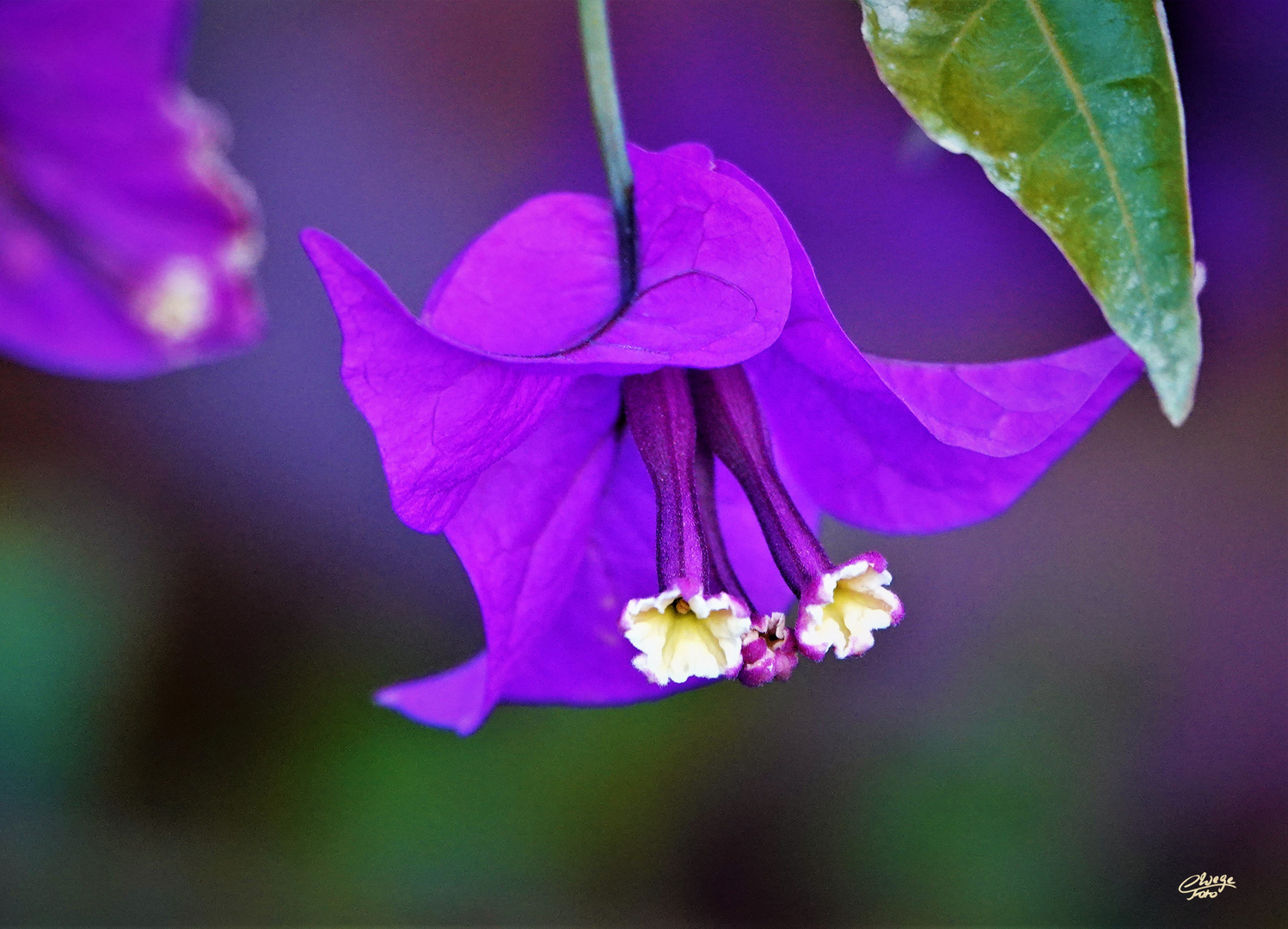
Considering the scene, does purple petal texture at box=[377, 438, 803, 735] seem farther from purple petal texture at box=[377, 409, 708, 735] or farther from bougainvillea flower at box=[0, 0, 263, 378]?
bougainvillea flower at box=[0, 0, 263, 378]

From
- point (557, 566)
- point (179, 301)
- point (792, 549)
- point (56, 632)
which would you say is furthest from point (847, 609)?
point (56, 632)

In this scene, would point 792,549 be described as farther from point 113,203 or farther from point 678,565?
point 113,203

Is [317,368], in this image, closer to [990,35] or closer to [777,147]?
[777,147]

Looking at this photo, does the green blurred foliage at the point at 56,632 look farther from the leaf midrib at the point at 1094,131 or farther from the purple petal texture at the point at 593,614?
the leaf midrib at the point at 1094,131

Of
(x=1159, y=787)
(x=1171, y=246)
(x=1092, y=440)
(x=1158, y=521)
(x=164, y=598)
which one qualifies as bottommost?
(x=1159, y=787)

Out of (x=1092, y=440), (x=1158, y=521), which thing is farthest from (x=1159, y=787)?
(x=1092, y=440)

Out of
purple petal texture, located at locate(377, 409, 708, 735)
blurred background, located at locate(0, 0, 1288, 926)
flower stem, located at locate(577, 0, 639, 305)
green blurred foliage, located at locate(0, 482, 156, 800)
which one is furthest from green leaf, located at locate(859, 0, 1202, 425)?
green blurred foliage, located at locate(0, 482, 156, 800)
